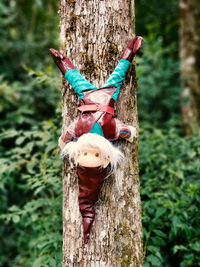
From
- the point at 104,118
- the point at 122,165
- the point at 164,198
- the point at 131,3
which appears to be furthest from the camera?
the point at 164,198

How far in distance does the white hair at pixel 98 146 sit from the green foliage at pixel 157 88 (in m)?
3.30

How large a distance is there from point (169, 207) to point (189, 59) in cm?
341

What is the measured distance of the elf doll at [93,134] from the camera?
51.9 inches

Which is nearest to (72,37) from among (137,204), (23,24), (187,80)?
(137,204)

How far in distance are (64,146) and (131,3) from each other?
3.10 feet

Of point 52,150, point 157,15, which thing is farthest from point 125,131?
point 157,15

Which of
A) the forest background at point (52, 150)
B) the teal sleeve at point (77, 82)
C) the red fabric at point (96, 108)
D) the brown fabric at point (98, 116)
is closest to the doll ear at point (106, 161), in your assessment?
the brown fabric at point (98, 116)

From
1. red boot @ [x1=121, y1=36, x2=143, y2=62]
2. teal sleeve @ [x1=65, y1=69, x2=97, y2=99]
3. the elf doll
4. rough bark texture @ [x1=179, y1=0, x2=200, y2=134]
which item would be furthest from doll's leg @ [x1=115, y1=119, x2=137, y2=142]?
rough bark texture @ [x1=179, y1=0, x2=200, y2=134]

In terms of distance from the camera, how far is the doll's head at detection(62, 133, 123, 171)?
129cm

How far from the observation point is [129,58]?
145 centimetres

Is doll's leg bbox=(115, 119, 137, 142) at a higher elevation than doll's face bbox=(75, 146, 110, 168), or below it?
higher

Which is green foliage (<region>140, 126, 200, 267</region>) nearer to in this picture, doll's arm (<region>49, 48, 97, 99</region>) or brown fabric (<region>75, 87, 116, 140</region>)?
brown fabric (<region>75, 87, 116, 140</region>)

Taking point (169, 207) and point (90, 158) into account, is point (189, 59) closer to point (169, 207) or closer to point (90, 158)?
point (169, 207)

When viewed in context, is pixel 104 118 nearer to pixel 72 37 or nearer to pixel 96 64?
pixel 96 64
